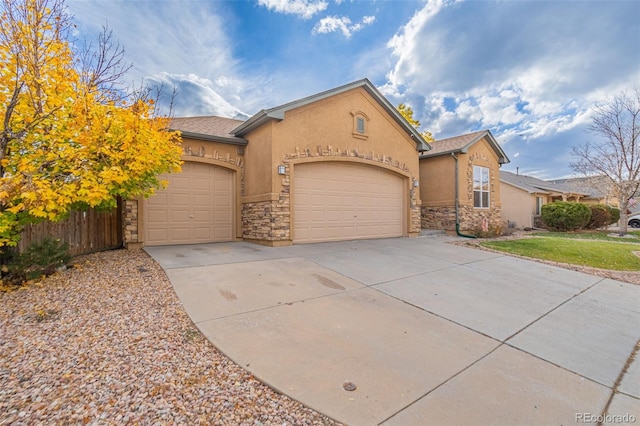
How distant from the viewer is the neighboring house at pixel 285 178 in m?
8.42

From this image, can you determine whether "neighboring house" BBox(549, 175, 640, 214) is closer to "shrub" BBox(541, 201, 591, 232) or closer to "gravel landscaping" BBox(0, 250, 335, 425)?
"shrub" BBox(541, 201, 591, 232)

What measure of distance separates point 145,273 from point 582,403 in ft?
20.6

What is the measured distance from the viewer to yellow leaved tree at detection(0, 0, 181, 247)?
4477mm

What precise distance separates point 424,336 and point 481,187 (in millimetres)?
13245

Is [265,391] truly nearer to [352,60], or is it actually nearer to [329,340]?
[329,340]

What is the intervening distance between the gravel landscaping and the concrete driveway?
20 cm

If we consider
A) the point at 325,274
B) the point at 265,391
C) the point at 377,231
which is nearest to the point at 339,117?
the point at 377,231

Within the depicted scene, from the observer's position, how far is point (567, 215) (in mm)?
16766

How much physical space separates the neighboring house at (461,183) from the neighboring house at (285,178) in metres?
3.60

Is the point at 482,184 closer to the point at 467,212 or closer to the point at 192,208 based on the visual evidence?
the point at 467,212

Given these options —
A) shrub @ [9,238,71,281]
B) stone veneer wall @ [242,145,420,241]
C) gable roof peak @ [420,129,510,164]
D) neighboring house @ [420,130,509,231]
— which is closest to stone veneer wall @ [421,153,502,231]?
neighboring house @ [420,130,509,231]

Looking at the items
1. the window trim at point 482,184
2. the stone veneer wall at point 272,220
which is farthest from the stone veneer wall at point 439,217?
the stone veneer wall at point 272,220

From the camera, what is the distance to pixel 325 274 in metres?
5.71

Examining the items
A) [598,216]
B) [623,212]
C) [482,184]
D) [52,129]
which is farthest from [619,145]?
[52,129]
